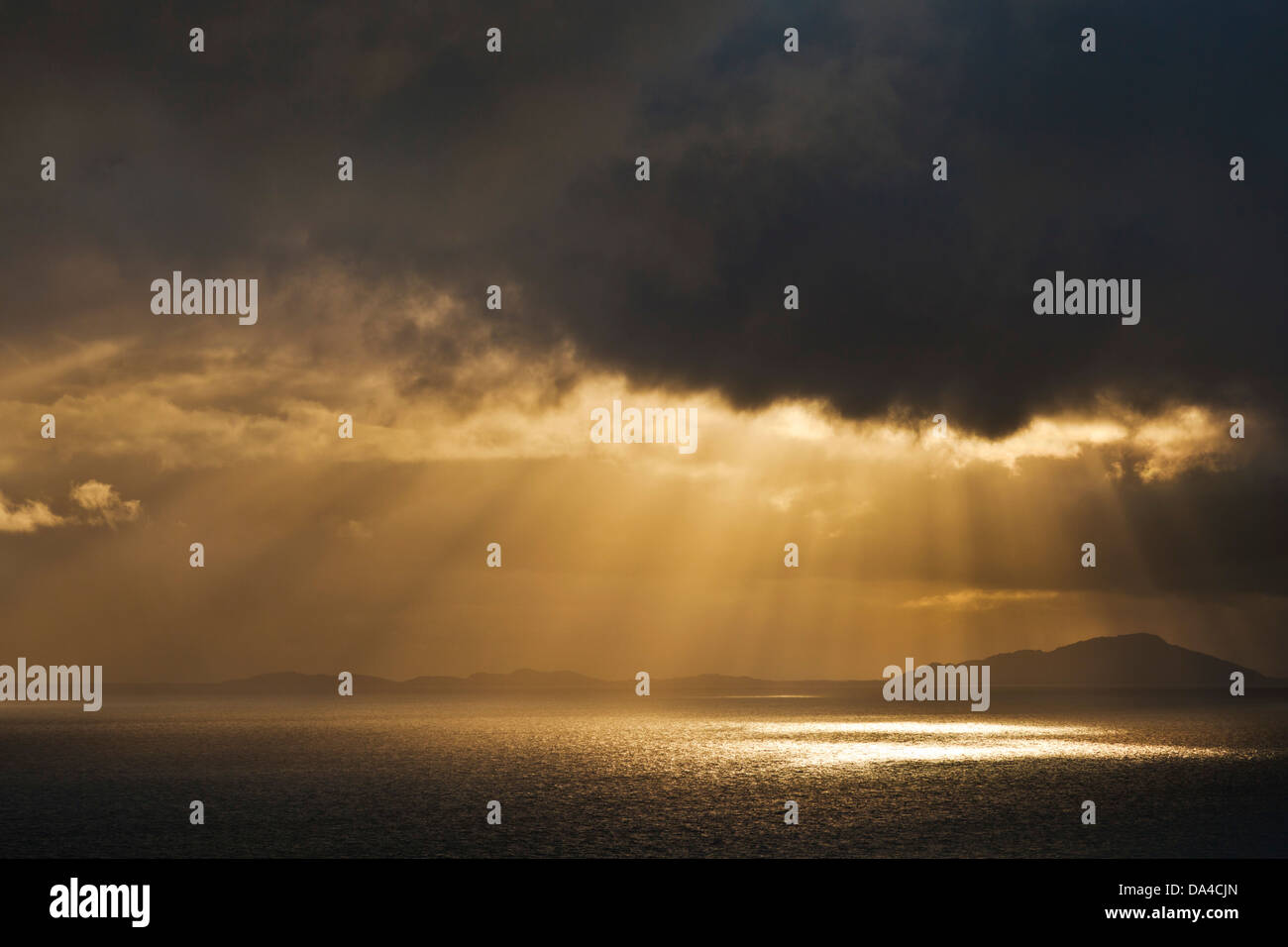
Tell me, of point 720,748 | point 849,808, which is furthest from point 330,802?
point 720,748

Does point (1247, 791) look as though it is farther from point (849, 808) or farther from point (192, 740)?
point (192, 740)

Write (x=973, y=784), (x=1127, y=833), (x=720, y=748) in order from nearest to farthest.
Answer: (x=1127, y=833)
(x=973, y=784)
(x=720, y=748)

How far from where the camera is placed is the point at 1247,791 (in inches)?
3814

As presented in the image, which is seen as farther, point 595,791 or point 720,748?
point 720,748

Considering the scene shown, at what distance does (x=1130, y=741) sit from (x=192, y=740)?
171m

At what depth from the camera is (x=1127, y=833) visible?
68.6 meters
